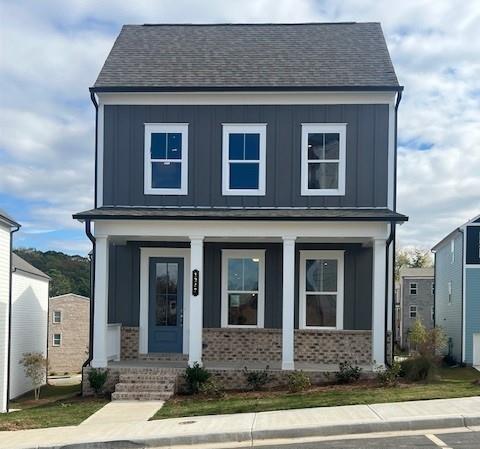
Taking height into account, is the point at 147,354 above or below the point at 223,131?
below

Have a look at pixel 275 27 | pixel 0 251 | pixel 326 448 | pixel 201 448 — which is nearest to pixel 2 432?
pixel 201 448

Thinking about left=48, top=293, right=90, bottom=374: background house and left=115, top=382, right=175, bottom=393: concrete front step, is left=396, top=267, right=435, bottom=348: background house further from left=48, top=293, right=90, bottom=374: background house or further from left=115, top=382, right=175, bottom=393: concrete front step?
left=115, top=382, right=175, bottom=393: concrete front step

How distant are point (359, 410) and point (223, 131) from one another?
807 cm

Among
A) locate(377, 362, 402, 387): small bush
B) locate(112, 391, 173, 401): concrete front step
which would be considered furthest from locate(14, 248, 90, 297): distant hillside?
locate(377, 362, 402, 387): small bush

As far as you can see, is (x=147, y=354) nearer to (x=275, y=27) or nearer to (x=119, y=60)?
(x=119, y=60)

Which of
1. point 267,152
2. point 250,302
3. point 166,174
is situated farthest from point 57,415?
point 267,152

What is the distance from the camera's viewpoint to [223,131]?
16.3m

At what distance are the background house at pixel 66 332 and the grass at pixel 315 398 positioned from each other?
88.4ft

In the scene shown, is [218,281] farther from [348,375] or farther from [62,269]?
[62,269]

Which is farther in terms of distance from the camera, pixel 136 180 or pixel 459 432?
pixel 136 180

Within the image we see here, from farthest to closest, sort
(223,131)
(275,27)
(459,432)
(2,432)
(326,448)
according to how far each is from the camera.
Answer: (275,27) → (223,131) → (2,432) → (459,432) → (326,448)

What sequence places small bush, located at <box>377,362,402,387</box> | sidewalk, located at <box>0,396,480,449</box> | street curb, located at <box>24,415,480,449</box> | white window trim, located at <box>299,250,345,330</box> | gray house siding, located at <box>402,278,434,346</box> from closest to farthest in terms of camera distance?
1. street curb, located at <box>24,415,480,449</box>
2. sidewalk, located at <box>0,396,480,449</box>
3. small bush, located at <box>377,362,402,387</box>
4. white window trim, located at <box>299,250,345,330</box>
5. gray house siding, located at <box>402,278,434,346</box>

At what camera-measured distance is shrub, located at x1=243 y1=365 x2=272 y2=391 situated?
47.0 feet

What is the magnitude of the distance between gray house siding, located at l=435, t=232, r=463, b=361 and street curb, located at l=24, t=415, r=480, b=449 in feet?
59.4
